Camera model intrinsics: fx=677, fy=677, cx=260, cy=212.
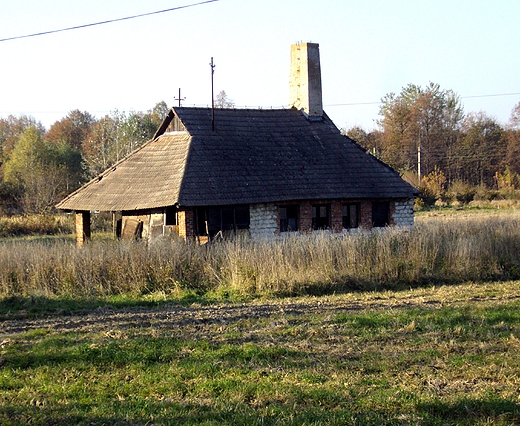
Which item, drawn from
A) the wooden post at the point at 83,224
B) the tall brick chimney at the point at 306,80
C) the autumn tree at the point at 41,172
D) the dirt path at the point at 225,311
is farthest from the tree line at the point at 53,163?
the dirt path at the point at 225,311

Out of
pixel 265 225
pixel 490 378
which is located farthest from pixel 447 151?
pixel 490 378

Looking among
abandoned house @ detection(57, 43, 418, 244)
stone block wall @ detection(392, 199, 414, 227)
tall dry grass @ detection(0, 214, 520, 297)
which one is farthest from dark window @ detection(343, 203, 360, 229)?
tall dry grass @ detection(0, 214, 520, 297)

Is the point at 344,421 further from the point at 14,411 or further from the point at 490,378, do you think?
the point at 14,411

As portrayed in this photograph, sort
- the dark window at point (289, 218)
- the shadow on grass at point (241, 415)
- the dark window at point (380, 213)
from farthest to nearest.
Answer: the dark window at point (380, 213)
the dark window at point (289, 218)
the shadow on grass at point (241, 415)

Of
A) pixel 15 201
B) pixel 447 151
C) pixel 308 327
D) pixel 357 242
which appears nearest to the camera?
pixel 308 327

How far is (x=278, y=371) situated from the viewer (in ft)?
27.5

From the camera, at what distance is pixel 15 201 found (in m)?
47.8

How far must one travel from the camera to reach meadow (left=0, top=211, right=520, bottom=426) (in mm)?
7098

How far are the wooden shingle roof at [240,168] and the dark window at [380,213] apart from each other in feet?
2.50

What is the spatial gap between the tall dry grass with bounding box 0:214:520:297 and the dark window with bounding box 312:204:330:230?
27.0 feet

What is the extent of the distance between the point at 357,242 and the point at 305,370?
1016cm

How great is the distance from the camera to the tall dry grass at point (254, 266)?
16438 mm

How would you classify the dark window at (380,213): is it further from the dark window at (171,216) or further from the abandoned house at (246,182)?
the dark window at (171,216)

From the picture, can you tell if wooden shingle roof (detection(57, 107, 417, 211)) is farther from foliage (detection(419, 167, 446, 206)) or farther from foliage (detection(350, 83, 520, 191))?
foliage (detection(350, 83, 520, 191))
